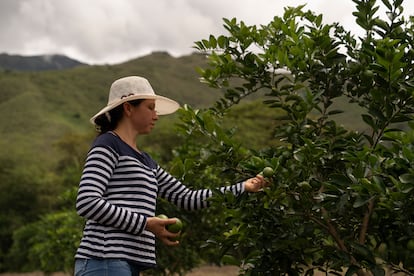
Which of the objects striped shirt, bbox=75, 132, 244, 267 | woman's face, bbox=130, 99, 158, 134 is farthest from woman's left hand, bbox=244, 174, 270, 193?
woman's face, bbox=130, 99, 158, 134

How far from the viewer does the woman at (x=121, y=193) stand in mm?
2496

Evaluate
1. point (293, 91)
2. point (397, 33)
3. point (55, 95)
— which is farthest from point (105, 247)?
point (55, 95)

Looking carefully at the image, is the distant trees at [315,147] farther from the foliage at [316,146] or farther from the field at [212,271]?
the field at [212,271]

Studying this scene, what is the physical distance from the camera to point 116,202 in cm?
260

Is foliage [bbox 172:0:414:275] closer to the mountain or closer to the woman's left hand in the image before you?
the woman's left hand

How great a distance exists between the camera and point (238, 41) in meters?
3.39

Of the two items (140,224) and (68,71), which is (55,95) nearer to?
(68,71)

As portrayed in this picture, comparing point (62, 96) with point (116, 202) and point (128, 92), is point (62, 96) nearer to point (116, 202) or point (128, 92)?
point (128, 92)

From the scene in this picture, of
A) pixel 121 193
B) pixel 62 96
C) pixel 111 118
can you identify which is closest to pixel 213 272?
pixel 111 118

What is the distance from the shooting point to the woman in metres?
2.50

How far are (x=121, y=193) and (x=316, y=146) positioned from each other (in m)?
0.97

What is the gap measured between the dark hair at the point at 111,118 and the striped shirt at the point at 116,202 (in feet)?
0.52

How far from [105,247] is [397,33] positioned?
77.2 inches

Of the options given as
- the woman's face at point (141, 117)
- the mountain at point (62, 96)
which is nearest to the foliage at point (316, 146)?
the woman's face at point (141, 117)
